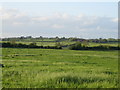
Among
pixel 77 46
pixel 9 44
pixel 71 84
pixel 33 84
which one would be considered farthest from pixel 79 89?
pixel 77 46

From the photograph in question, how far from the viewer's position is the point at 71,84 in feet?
31.1

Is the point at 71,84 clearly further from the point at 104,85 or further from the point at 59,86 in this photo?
the point at 104,85

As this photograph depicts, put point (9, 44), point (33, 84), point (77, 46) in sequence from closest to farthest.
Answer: point (33, 84) → point (9, 44) → point (77, 46)

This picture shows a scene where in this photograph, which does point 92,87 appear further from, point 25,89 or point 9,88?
point 9,88

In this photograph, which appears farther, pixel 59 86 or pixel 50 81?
pixel 50 81

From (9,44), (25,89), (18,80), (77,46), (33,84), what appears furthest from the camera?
(77,46)

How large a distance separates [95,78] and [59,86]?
2.60 meters

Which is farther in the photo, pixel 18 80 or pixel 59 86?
pixel 18 80

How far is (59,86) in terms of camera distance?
9.17 m

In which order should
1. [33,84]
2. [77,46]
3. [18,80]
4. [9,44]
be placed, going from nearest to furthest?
[33,84] → [18,80] → [9,44] → [77,46]

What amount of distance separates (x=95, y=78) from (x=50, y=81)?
2524mm

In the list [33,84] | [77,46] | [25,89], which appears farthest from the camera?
[77,46]

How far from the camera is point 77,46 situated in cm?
7525

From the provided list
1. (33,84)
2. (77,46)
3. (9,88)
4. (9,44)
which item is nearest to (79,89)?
(33,84)
